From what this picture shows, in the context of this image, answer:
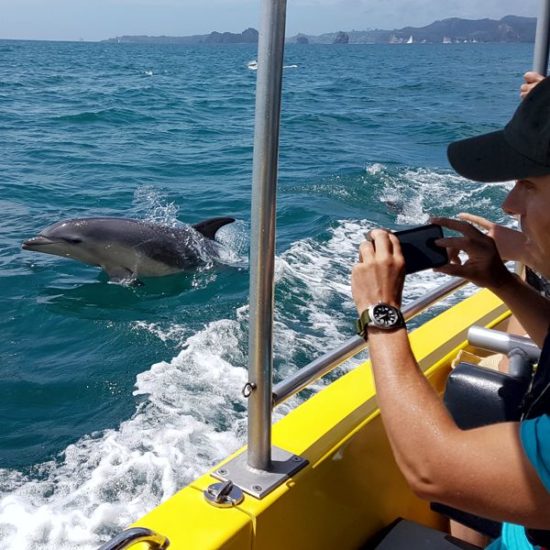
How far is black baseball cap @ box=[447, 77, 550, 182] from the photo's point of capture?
164 centimetres

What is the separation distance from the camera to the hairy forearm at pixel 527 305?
2.18 m

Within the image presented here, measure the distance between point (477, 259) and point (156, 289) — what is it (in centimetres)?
644

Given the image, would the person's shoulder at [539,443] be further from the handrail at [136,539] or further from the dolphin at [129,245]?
the dolphin at [129,245]

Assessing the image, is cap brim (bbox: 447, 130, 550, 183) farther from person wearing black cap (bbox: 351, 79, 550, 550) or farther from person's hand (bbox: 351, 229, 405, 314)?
person's hand (bbox: 351, 229, 405, 314)

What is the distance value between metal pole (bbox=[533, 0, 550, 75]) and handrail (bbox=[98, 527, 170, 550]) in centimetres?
232

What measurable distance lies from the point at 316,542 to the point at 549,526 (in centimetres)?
84

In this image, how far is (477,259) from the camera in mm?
2121

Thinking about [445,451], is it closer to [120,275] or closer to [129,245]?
[129,245]

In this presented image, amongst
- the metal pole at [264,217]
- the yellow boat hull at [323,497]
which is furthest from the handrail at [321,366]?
the yellow boat hull at [323,497]

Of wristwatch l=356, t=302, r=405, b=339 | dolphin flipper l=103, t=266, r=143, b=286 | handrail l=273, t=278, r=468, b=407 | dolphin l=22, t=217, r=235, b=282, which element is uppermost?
wristwatch l=356, t=302, r=405, b=339

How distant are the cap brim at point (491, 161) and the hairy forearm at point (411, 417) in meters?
0.47

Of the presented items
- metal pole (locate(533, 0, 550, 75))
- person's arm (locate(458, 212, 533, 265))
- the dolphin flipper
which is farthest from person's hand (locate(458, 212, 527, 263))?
the dolphin flipper

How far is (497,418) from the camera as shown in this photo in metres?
2.37

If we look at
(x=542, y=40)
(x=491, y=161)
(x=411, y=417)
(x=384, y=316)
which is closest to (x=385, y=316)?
(x=384, y=316)
